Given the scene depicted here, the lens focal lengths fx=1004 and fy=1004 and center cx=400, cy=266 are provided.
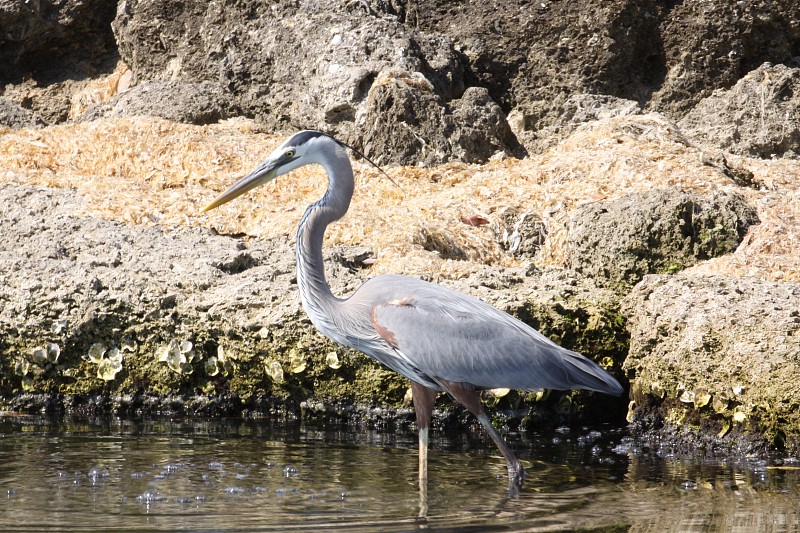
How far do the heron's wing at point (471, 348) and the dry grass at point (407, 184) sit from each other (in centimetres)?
175

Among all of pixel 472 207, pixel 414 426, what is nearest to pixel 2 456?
pixel 414 426

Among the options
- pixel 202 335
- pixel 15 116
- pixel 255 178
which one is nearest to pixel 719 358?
pixel 255 178

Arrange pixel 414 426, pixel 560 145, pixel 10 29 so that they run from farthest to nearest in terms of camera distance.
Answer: pixel 10 29 → pixel 560 145 → pixel 414 426

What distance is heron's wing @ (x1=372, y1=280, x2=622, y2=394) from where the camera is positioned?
518 centimetres

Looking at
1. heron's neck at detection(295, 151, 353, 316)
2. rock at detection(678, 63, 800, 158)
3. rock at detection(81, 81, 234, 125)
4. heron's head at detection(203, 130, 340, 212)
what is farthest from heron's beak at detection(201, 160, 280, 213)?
rock at detection(678, 63, 800, 158)

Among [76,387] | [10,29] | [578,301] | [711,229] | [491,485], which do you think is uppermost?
[10,29]

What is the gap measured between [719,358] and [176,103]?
681cm

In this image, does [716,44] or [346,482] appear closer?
[346,482]

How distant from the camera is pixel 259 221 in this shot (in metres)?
8.35

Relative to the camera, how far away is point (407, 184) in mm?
8961

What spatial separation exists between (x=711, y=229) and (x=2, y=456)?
196 inches

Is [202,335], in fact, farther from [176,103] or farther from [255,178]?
[176,103]

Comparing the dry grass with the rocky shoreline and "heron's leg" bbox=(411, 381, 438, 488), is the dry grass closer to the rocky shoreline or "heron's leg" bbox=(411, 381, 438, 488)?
the rocky shoreline

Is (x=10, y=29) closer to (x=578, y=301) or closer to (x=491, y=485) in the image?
(x=578, y=301)
